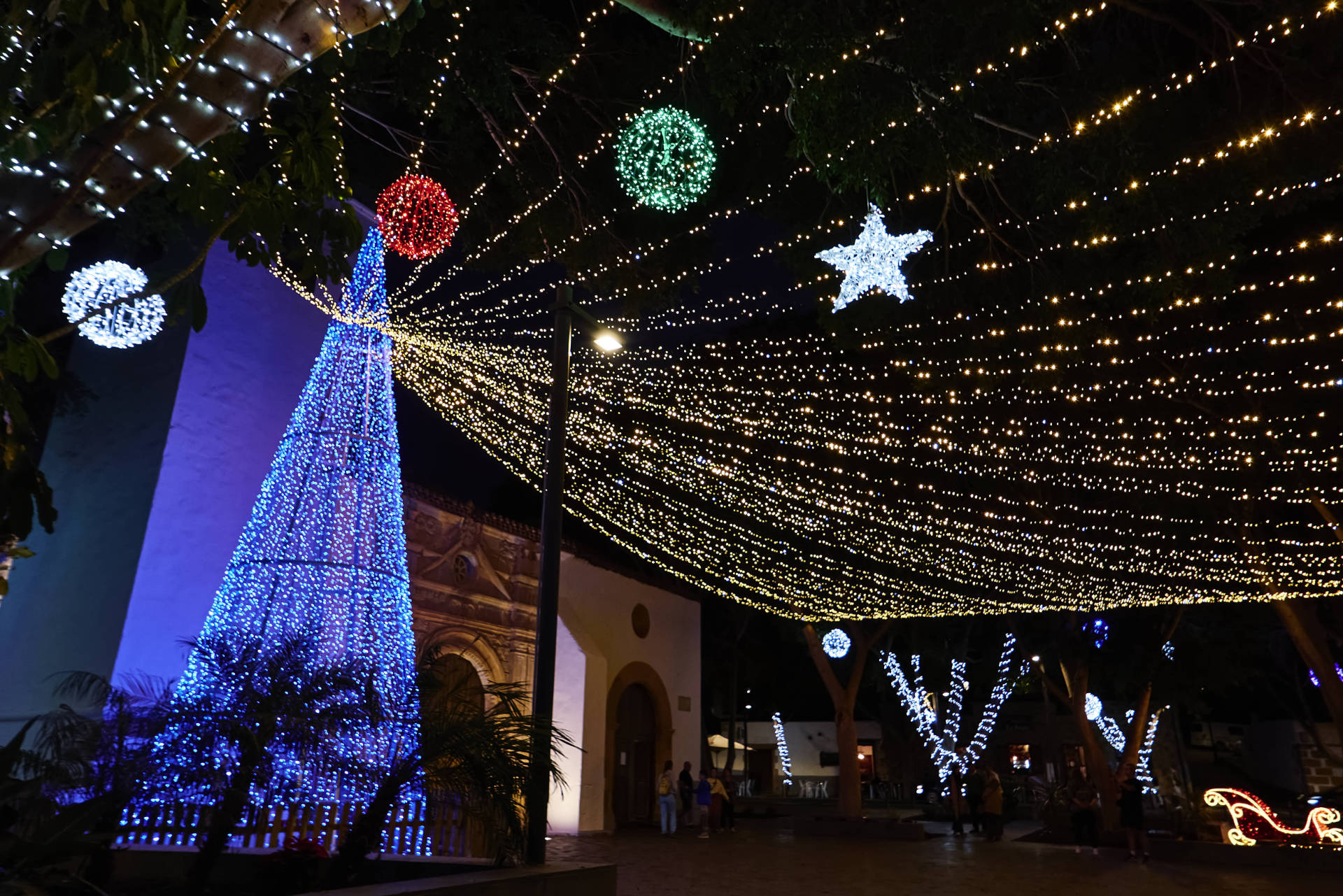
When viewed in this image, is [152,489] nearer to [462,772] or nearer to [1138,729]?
[462,772]

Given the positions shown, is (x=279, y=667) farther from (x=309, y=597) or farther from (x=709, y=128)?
(x=709, y=128)

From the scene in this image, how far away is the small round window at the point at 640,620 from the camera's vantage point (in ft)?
58.1

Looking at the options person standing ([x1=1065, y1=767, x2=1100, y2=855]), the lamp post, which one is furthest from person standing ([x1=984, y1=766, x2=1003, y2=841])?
the lamp post

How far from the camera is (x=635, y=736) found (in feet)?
57.5

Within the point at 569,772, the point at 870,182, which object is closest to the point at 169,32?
the point at 870,182

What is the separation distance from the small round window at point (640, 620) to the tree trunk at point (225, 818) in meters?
12.3

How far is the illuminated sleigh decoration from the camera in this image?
13188 mm

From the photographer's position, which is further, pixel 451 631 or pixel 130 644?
pixel 451 631

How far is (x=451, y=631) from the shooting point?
13.1 m

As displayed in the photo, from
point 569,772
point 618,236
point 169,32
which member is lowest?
point 569,772

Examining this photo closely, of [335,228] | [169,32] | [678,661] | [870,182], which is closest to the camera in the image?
[169,32]

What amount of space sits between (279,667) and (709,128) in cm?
669

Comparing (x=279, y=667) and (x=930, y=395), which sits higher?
(x=930, y=395)

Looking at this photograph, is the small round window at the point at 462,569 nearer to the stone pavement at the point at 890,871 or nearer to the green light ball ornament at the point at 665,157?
the stone pavement at the point at 890,871
